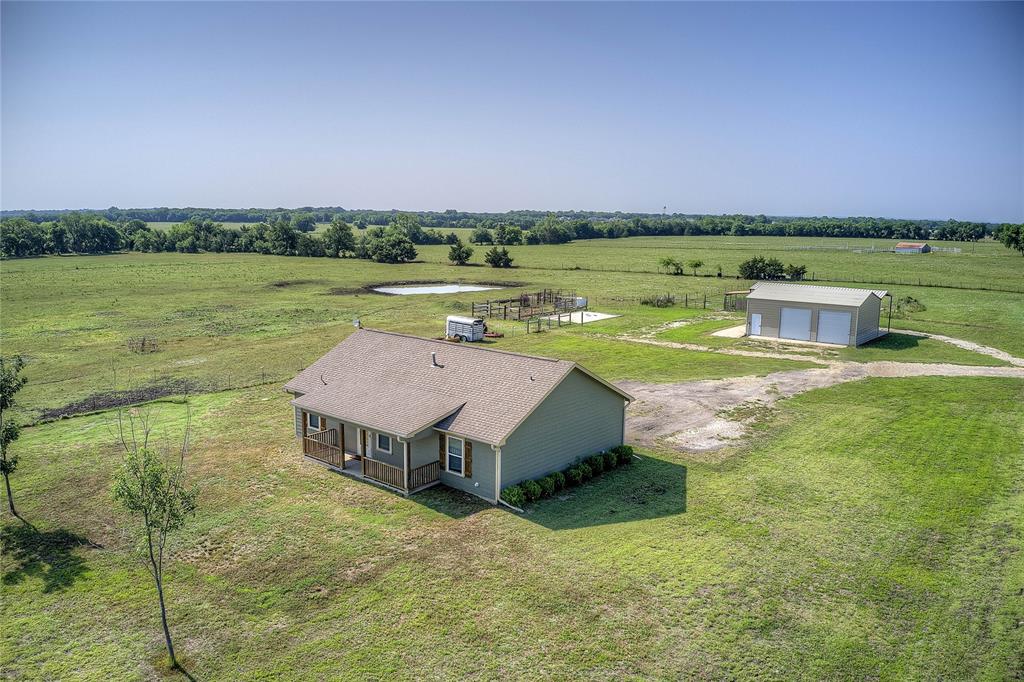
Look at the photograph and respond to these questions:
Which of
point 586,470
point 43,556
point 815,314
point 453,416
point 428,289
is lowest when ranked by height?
point 43,556

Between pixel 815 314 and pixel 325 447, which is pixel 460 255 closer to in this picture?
pixel 815 314

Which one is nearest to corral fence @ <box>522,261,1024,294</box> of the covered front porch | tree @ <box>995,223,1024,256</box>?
tree @ <box>995,223,1024,256</box>

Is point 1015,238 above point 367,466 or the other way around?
above

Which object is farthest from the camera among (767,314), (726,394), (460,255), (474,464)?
(460,255)

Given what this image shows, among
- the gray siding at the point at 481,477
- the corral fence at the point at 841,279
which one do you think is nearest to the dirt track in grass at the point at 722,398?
the gray siding at the point at 481,477

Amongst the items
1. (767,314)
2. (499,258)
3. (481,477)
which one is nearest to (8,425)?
(481,477)

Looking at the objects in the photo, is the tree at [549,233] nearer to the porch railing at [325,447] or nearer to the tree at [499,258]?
the tree at [499,258]

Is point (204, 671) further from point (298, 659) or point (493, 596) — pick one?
point (493, 596)
